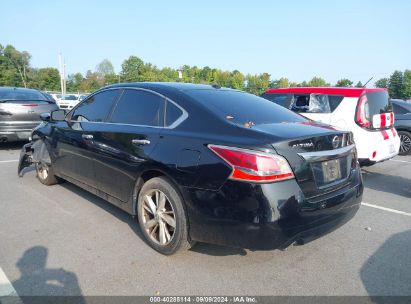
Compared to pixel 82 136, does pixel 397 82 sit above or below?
above

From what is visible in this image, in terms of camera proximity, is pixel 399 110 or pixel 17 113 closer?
pixel 17 113

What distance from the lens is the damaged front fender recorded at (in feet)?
17.5

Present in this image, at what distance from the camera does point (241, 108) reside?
136 inches

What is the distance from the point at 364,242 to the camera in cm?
364

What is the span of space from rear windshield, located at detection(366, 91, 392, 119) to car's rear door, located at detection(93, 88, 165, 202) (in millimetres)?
4182

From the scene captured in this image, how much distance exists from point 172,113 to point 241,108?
0.69m

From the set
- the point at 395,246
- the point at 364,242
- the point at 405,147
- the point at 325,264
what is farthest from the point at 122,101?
the point at 405,147

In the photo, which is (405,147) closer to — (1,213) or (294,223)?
(294,223)

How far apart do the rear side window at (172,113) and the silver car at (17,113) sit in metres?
6.29

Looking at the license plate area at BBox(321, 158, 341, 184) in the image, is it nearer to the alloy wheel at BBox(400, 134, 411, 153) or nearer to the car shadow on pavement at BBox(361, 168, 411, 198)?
the car shadow on pavement at BBox(361, 168, 411, 198)

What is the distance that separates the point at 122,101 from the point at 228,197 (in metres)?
1.97

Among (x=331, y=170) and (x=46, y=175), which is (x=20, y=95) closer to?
(x=46, y=175)

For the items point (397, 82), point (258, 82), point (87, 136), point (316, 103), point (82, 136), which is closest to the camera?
point (87, 136)

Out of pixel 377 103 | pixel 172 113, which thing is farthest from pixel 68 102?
pixel 172 113
